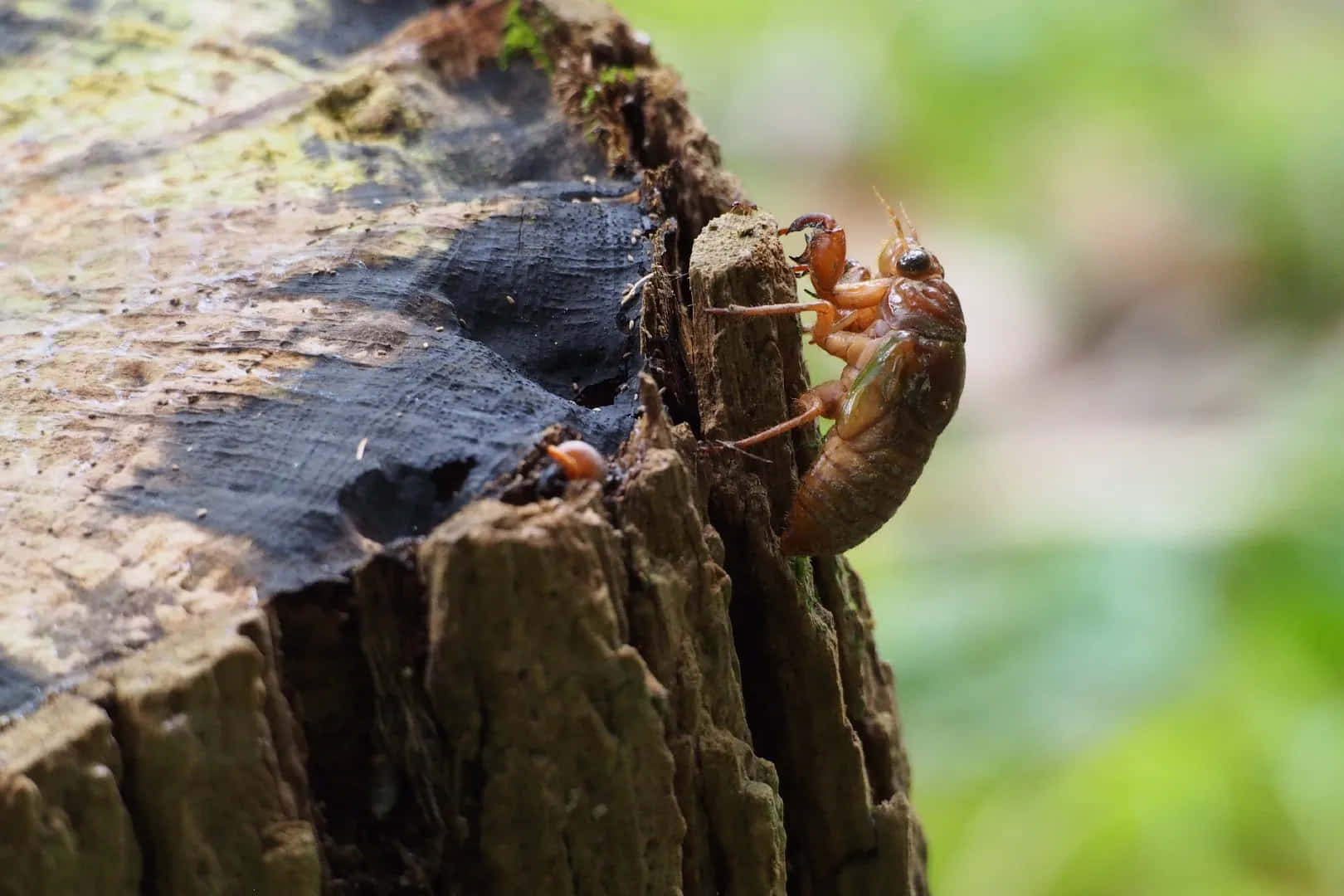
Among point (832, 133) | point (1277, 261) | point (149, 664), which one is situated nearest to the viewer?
point (149, 664)

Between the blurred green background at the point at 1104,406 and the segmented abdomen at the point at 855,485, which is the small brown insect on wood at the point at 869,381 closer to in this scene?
the segmented abdomen at the point at 855,485

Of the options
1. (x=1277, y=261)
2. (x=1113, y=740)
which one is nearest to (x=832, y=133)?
(x=1277, y=261)

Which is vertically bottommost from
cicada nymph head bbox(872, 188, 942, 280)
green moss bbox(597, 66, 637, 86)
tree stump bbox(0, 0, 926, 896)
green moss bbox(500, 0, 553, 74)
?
tree stump bbox(0, 0, 926, 896)

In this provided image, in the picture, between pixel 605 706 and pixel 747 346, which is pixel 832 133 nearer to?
pixel 747 346

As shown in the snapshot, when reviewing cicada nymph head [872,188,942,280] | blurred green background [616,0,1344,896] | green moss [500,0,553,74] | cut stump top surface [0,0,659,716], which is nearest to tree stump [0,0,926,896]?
cut stump top surface [0,0,659,716]

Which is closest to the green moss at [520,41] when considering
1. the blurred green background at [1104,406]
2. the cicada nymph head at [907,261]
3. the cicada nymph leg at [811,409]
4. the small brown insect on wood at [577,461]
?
the cicada nymph head at [907,261]

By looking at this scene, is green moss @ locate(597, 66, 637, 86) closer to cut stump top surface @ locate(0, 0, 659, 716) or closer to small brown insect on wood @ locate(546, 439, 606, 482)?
cut stump top surface @ locate(0, 0, 659, 716)
